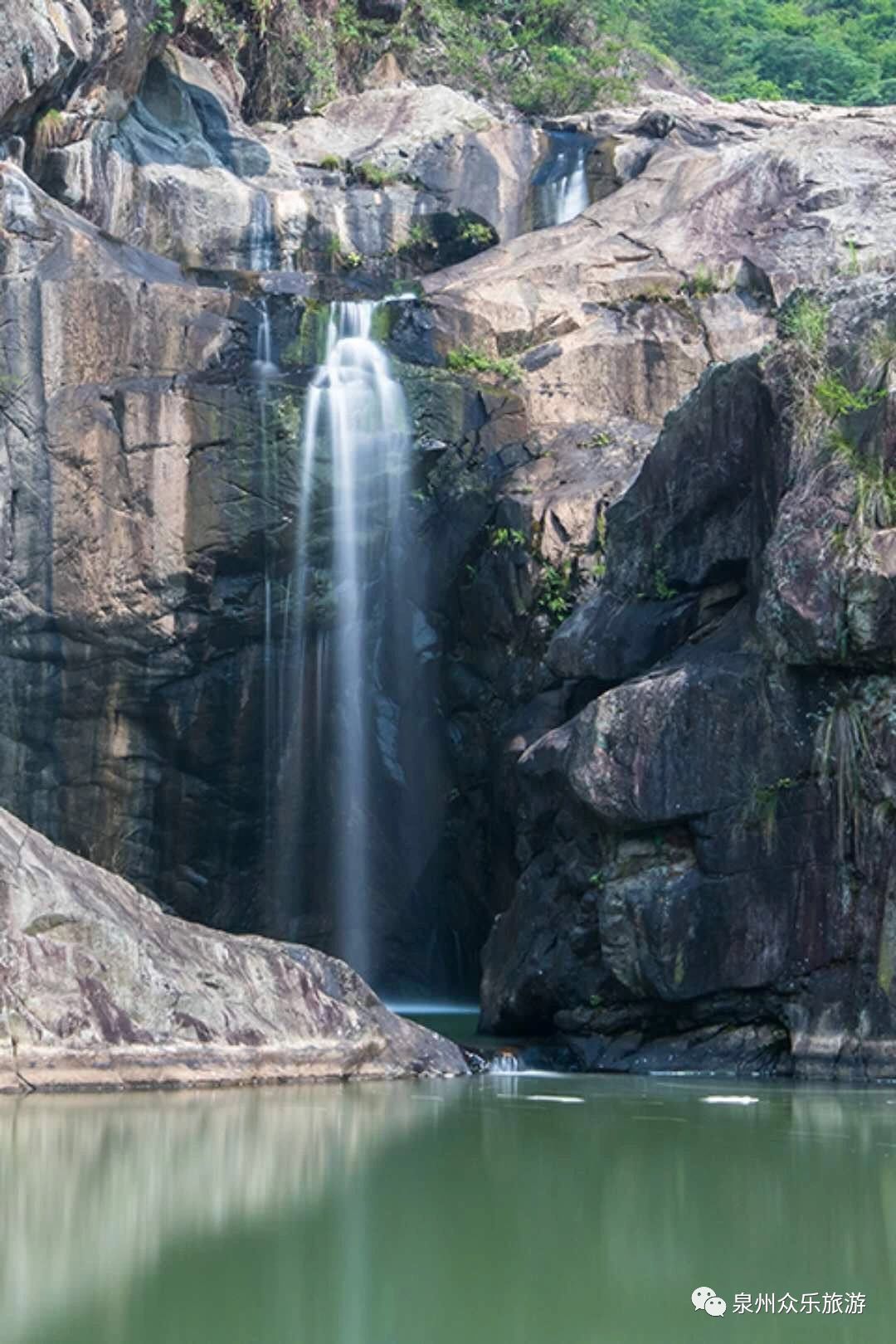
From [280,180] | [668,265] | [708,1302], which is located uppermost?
[280,180]

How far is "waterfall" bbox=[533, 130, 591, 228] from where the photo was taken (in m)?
27.2

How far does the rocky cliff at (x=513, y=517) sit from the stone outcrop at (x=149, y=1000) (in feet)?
11.0

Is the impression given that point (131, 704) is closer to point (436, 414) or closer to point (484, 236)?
point (436, 414)

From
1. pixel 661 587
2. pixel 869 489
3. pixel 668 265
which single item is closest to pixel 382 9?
pixel 668 265

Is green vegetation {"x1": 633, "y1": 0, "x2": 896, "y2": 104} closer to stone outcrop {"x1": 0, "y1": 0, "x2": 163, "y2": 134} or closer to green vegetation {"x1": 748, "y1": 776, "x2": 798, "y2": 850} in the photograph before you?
stone outcrop {"x1": 0, "y1": 0, "x2": 163, "y2": 134}

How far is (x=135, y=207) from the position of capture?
1004 inches

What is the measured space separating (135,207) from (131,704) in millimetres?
8561

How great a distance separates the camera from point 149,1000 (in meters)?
11.5

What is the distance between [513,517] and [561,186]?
Result: 898cm

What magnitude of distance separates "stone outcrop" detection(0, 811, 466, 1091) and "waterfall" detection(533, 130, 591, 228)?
1709 centimetres

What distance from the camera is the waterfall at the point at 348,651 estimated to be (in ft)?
71.4

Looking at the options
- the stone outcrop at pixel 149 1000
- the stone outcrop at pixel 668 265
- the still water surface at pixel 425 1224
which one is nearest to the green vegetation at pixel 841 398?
the stone outcrop at pixel 149 1000

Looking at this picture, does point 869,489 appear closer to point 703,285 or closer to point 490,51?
point 703,285

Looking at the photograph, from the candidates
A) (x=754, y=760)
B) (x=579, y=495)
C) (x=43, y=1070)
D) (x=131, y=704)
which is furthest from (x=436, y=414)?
(x=43, y=1070)
